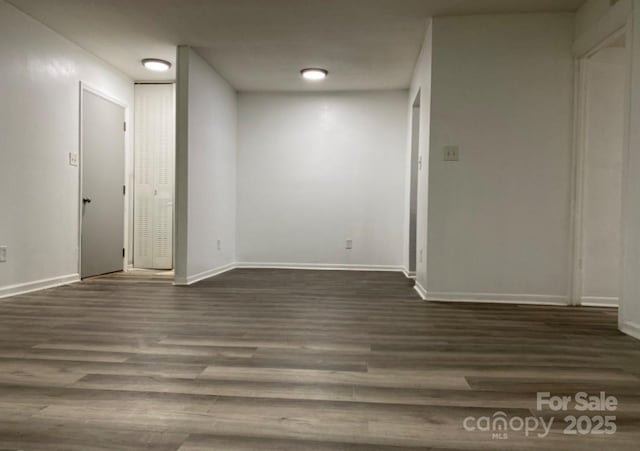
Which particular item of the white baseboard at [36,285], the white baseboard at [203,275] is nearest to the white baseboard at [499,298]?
the white baseboard at [203,275]

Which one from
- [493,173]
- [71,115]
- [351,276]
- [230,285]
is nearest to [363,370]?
[493,173]

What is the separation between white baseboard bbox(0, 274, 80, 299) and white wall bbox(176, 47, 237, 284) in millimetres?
1202

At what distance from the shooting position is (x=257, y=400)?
5.57 feet

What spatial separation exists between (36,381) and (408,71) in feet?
16.6

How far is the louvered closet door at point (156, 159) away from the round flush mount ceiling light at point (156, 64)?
66 centimetres

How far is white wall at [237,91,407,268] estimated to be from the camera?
21.1 feet

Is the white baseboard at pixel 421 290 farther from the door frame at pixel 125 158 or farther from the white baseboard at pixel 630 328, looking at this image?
the door frame at pixel 125 158

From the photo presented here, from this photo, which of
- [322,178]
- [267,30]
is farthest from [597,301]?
[267,30]

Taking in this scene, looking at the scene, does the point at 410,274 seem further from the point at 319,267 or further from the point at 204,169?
the point at 204,169

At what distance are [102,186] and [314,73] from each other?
299cm

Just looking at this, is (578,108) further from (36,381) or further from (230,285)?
(36,381)

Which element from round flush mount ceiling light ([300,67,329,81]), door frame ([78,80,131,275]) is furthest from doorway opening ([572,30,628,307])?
door frame ([78,80,131,275])

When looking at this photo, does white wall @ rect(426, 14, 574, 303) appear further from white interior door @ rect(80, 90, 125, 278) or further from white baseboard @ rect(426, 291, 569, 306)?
white interior door @ rect(80, 90, 125, 278)

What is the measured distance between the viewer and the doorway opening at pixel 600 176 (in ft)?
12.7
